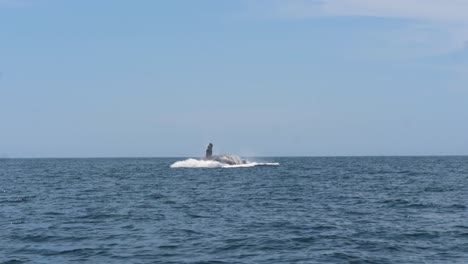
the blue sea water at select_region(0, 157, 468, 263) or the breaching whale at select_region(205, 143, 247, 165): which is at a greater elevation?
the breaching whale at select_region(205, 143, 247, 165)

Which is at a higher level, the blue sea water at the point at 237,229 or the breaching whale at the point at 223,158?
the breaching whale at the point at 223,158

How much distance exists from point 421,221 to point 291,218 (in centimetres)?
770

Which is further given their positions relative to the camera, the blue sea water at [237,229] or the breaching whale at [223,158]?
the breaching whale at [223,158]

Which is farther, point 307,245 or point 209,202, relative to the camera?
point 209,202

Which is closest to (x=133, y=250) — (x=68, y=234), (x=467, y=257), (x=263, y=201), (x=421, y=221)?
(x=68, y=234)

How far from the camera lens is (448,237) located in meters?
27.0

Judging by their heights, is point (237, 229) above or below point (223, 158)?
below

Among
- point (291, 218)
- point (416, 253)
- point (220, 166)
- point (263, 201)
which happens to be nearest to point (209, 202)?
point (263, 201)

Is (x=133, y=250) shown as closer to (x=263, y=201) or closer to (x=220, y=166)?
(x=263, y=201)

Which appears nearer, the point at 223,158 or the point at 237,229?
the point at 237,229

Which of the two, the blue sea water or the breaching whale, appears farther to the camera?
the breaching whale

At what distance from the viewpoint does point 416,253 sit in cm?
2334

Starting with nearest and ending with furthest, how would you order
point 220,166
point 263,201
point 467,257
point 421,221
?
point 467,257 < point 421,221 < point 263,201 < point 220,166

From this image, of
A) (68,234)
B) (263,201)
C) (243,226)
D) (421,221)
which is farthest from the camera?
(263,201)
